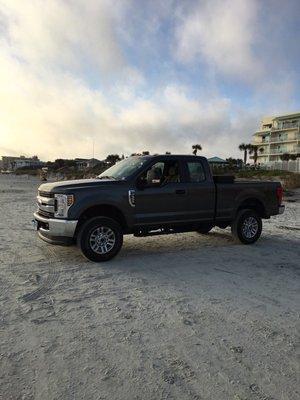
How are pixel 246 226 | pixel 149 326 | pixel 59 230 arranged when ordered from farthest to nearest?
pixel 246 226
pixel 59 230
pixel 149 326

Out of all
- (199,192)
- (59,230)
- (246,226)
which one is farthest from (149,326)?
(246,226)

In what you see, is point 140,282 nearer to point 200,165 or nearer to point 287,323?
point 287,323

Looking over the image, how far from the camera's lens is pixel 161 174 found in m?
8.92

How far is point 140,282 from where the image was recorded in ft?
21.4

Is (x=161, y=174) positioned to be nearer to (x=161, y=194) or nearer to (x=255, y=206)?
(x=161, y=194)

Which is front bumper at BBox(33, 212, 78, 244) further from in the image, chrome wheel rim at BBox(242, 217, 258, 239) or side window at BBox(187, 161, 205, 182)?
chrome wheel rim at BBox(242, 217, 258, 239)

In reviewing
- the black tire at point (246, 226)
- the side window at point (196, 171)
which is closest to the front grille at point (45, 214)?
the side window at point (196, 171)

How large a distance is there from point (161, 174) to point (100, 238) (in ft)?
6.81

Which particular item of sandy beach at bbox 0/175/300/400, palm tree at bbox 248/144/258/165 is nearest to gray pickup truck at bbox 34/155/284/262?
sandy beach at bbox 0/175/300/400

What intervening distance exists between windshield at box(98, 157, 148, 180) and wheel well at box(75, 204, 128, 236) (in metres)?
0.76

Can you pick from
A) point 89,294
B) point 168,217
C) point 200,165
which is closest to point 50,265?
point 89,294

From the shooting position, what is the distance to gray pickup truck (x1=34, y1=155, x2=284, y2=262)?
775cm

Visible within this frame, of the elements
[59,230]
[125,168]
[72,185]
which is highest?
[125,168]

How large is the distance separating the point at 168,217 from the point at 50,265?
2.66m
